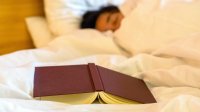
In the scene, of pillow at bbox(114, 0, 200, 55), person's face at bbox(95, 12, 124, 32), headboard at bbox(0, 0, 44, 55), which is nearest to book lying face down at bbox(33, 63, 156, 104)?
pillow at bbox(114, 0, 200, 55)

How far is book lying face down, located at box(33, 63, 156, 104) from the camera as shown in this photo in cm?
70

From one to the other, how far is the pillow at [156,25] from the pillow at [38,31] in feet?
1.22

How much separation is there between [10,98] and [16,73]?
Answer: 3.3 inches

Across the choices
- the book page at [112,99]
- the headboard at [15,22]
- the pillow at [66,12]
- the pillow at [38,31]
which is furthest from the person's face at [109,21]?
the book page at [112,99]

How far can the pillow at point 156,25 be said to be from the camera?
0.94 metres

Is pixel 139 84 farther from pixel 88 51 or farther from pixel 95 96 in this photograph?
pixel 88 51

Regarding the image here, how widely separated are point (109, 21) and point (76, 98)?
2.01 ft

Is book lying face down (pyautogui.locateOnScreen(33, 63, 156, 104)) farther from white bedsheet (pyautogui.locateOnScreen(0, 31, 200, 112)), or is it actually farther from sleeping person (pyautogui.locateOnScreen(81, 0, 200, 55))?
sleeping person (pyautogui.locateOnScreen(81, 0, 200, 55))

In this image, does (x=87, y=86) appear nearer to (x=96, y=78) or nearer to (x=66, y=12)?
(x=96, y=78)

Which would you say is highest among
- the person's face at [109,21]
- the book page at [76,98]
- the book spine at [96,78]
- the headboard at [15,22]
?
the headboard at [15,22]

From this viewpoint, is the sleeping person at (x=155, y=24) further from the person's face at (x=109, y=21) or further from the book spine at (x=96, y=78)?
the book spine at (x=96, y=78)

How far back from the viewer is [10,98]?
69 centimetres

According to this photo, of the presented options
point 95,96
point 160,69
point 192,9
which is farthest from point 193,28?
point 95,96

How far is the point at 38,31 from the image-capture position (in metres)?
1.37
